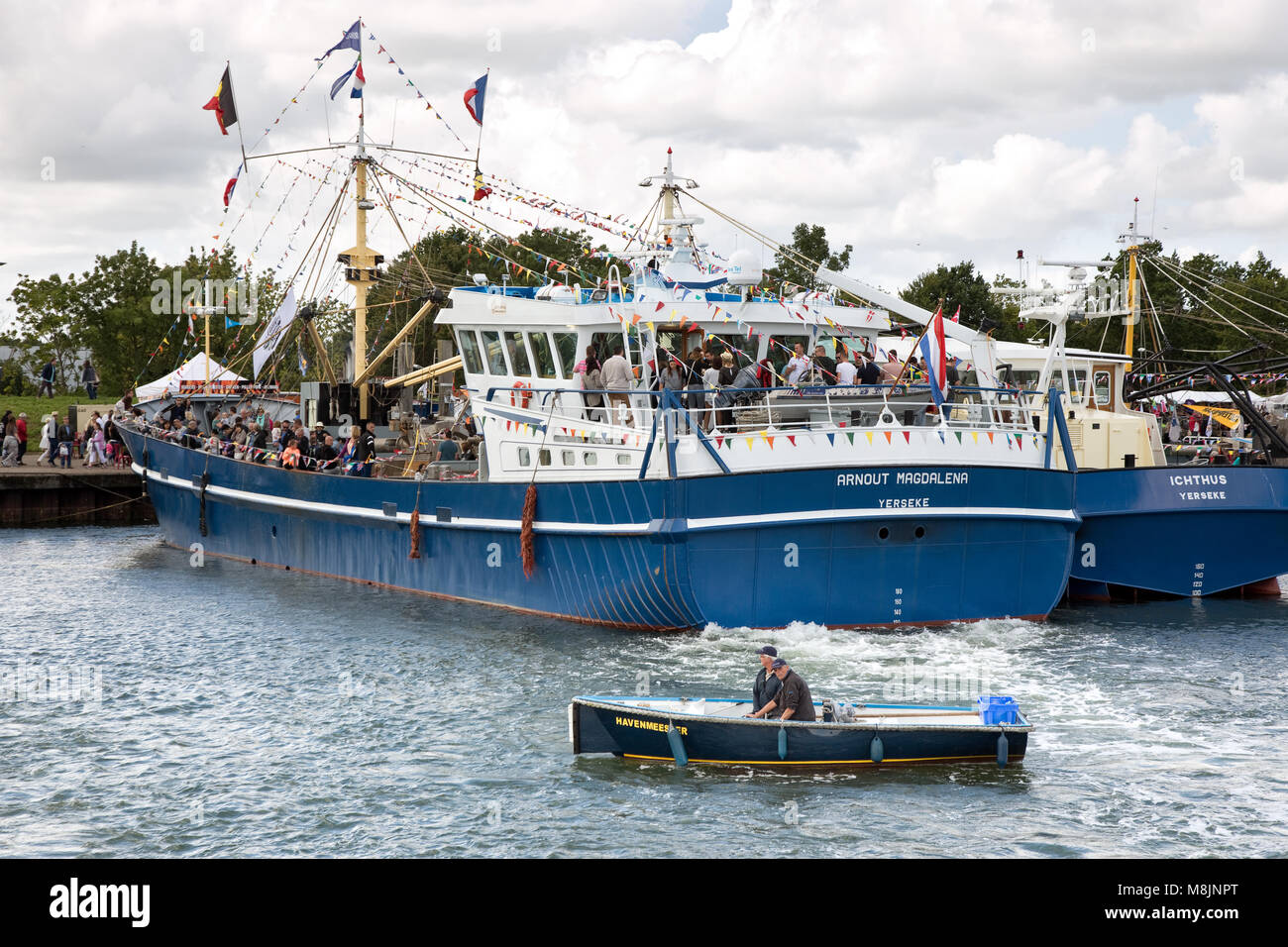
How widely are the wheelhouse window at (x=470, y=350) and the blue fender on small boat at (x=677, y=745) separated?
1216 cm

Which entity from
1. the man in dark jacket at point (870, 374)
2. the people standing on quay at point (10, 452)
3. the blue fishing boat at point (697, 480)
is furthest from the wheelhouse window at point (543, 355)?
the people standing on quay at point (10, 452)

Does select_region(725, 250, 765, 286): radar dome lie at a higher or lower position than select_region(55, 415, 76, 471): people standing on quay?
higher

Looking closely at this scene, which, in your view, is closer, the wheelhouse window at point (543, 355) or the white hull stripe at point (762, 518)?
the white hull stripe at point (762, 518)

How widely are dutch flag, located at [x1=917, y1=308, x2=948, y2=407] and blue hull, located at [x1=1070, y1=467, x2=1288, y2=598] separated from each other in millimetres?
4635

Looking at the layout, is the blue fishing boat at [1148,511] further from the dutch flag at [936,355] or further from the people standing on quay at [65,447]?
the people standing on quay at [65,447]

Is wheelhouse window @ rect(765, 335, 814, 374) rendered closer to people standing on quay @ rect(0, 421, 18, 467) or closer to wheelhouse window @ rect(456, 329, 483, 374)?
wheelhouse window @ rect(456, 329, 483, 374)

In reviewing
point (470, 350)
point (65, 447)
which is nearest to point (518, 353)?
point (470, 350)

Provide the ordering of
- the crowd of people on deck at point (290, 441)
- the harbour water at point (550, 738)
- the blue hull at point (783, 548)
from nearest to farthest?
1. the harbour water at point (550, 738)
2. the blue hull at point (783, 548)
3. the crowd of people on deck at point (290, 441)

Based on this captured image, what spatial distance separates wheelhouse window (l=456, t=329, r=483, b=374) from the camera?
25578 mm

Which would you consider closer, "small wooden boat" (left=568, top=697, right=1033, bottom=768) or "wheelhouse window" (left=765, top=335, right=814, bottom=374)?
"small wooden boat" (left=568, top=697, right=1033, bottom=768)

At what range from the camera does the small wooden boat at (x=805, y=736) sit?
14.6m

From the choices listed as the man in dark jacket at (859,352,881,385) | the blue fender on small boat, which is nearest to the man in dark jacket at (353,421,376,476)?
the man in dark jacket at (859,352,881,385)

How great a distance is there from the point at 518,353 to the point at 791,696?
38.7ft
